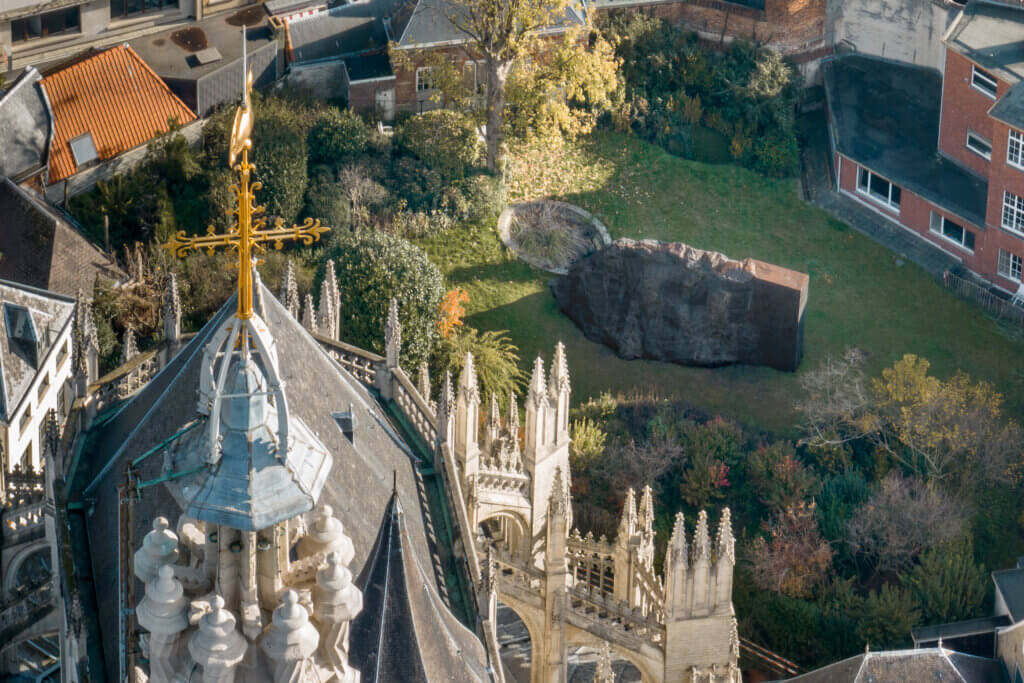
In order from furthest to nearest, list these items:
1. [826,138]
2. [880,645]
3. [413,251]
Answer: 1. [826,138]
2. [413,251]
3. [880,645]

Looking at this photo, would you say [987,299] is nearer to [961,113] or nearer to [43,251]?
[961,113]

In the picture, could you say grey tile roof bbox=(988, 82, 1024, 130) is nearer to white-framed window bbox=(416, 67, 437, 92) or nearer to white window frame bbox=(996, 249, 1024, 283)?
white window frame bbox=(996, 249, 1024, 283)

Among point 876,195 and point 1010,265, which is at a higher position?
point 876,195

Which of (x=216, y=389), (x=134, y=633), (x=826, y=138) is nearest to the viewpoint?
(x=216, y=389)

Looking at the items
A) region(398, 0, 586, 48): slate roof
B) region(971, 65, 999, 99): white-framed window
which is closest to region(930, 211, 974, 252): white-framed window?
region(971, 65, 999, 99): white-framed window

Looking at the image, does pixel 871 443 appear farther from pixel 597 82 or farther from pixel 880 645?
pixel 597 82

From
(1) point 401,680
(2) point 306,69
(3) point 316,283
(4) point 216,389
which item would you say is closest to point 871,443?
(3) point 316,283

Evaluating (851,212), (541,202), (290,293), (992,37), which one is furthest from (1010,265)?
(290,293)

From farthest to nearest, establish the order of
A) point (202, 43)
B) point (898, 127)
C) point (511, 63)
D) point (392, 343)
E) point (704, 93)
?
point (704, 93) → point (898, 127) → point (202, 43) → point (511, 63) → point (392, 343)
